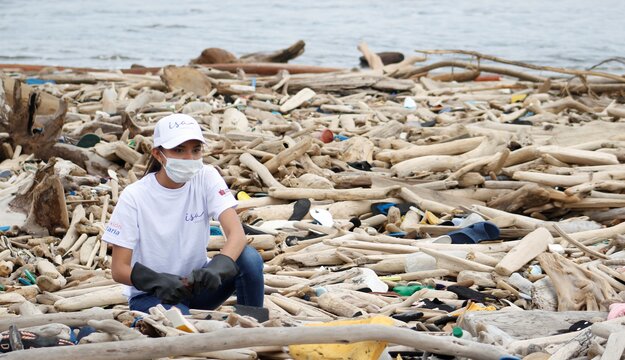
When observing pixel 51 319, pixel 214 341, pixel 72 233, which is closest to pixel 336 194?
pixel 72 233

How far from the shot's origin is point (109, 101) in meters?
11.6

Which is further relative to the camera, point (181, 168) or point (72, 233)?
point (72, 233)

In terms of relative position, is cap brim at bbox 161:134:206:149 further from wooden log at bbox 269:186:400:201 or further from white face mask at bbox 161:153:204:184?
wooden log at bbox 269:186:400:201

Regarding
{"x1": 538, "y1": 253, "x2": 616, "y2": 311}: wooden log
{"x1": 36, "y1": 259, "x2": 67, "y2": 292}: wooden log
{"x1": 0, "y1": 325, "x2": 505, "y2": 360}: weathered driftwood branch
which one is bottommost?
{"x1": 36, "y1": 259, "x2": 67, "y2": 292}: wooden log

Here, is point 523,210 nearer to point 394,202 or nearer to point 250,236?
point 394,202

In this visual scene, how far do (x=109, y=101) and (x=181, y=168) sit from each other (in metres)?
7.03

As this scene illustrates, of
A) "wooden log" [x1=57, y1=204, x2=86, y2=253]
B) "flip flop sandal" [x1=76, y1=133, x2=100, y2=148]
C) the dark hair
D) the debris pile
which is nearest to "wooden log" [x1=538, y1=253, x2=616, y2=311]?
the debris pile

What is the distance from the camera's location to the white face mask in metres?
4.82

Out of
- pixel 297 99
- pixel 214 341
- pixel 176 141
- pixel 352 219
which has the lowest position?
pixel 297 99

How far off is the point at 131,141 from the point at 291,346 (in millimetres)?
5695

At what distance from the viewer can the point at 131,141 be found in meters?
9.39

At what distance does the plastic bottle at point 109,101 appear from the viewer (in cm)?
1136

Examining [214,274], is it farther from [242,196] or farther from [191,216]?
[242,196]

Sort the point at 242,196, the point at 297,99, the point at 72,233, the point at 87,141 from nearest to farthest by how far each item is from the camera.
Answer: the point at 72,233
the point at 242,196
the point at 87,141
the point at 297,99
